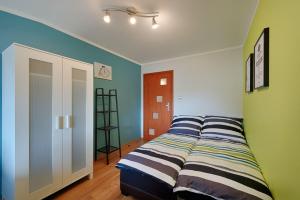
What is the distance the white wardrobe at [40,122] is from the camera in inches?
53.7

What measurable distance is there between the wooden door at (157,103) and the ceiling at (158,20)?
980 mm

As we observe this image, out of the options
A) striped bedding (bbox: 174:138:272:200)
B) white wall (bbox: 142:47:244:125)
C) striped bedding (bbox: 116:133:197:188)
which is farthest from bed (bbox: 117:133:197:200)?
white wall (bbox: 142:47:244:125)

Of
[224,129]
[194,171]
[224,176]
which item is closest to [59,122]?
[194,171]

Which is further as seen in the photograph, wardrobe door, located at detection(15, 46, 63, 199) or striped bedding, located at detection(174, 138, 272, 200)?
wardrobe door, located at detection(15, 46, 63, 199)

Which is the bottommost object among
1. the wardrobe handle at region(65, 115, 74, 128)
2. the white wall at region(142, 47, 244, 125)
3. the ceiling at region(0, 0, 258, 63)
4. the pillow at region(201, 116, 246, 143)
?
the pillow at region(201, 116, 246, 143)

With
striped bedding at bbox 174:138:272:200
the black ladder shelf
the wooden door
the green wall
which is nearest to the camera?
the green wall

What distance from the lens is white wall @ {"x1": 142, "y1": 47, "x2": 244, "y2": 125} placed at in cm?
284

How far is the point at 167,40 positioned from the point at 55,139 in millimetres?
2369

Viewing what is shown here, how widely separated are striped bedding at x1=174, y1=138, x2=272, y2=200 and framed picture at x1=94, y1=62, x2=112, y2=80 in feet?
7.40

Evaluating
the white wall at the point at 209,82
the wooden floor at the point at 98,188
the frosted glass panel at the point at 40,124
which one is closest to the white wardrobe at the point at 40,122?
the frosted glass panel at the point at 40,124

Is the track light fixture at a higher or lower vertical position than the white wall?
higher

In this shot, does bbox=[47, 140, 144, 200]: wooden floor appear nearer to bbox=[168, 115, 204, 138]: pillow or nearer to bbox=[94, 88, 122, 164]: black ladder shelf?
bbox=[94, 88, 122, 164]: black ladder shelf

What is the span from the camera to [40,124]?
1.54 metres

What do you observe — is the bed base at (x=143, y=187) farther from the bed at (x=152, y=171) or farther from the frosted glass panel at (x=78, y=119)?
the frosted glass panel at (x=78, y=119)
